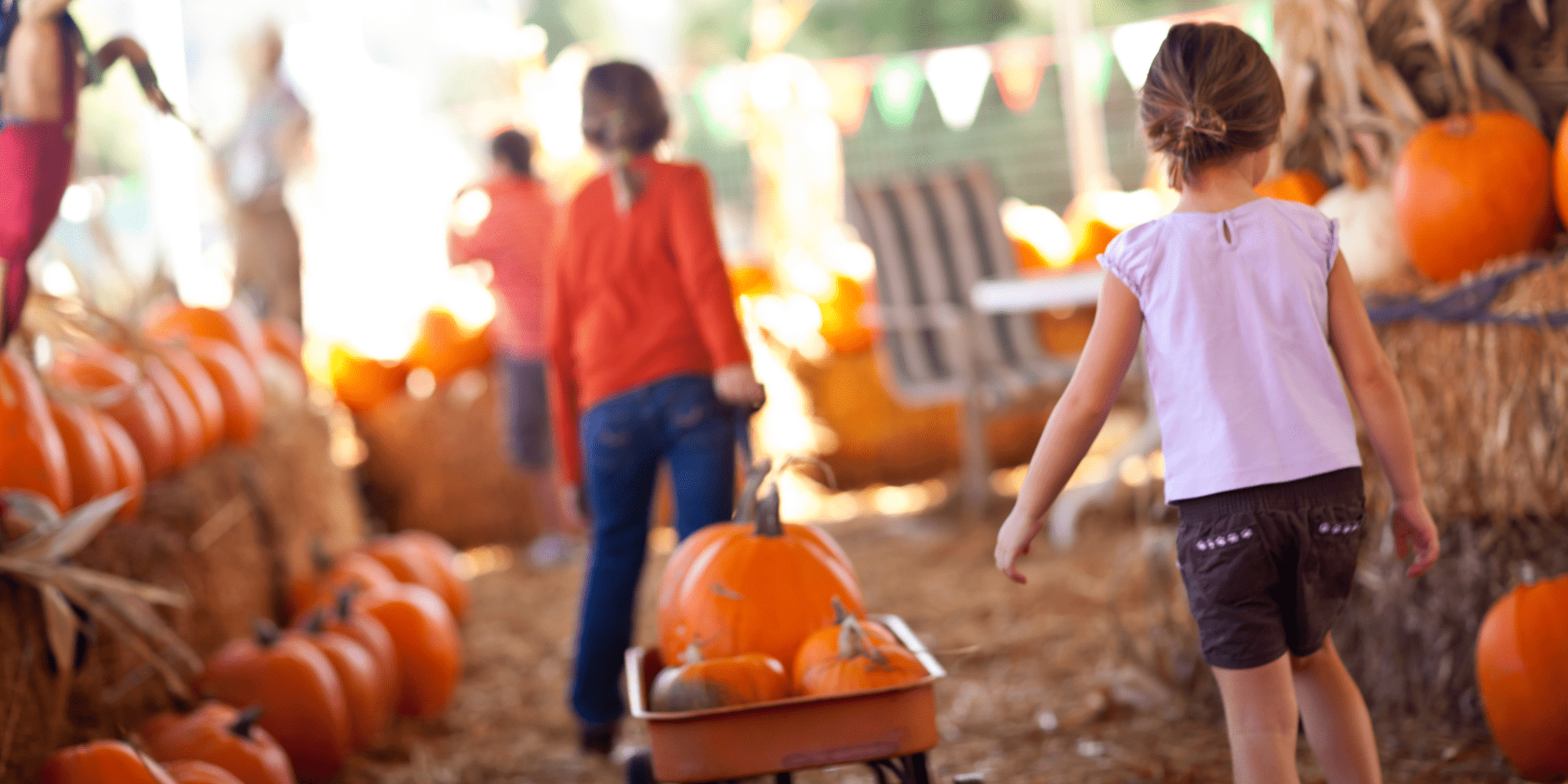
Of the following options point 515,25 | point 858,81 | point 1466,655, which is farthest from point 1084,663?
point 858,81

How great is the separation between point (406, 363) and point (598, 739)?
324 cm

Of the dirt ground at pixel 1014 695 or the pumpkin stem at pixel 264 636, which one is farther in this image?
the pumpkin stem at pixel 264 636

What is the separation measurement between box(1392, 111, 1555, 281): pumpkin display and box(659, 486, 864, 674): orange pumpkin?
1.19m

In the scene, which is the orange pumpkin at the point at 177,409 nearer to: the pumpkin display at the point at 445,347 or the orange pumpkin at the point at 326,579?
the orange pumpkin at the point at 326,579

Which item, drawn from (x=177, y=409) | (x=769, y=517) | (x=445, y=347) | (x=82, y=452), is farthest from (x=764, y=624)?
(x=445, y=347)

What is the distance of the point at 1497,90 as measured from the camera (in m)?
2.46

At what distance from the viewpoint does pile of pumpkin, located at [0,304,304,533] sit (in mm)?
2266

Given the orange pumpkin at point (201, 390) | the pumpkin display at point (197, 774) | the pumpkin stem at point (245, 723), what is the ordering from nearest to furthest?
the pumpkin display at point (197, 774), the pumpkin stem at point (245, 723), the orange pumpkin at point (201, 390)

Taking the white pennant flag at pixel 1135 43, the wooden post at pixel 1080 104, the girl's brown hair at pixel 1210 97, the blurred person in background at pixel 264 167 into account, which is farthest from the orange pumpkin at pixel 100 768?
the white pennant flag at pixel 1135 43

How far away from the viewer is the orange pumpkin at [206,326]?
371cm

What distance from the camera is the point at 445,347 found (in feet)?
18.4

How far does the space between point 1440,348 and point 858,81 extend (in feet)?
22.4

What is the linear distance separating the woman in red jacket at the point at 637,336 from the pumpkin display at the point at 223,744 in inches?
24.2

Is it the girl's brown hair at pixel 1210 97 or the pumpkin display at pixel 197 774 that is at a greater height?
the girl's brown hair at pixel 1210 97
